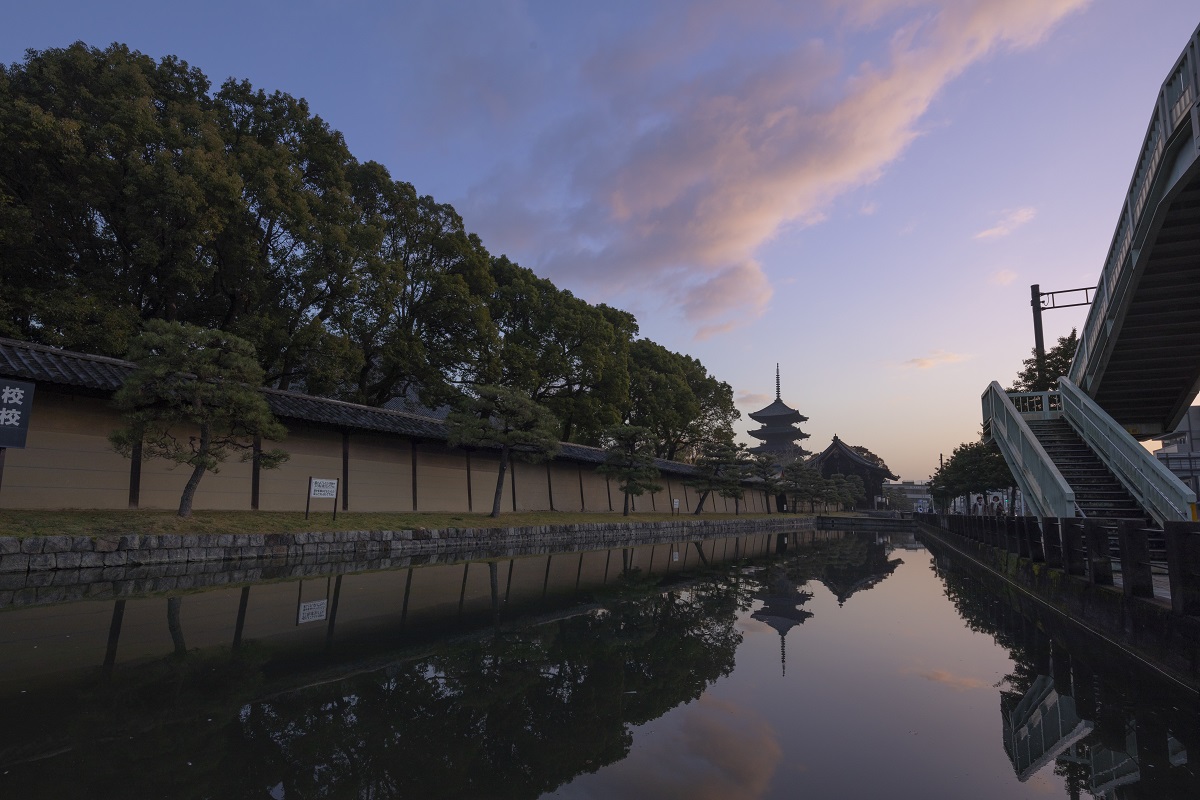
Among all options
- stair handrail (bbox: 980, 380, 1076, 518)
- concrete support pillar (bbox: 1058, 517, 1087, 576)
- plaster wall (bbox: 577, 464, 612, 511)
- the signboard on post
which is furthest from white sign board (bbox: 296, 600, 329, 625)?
plaster wall (bbox: 577, 464, 612, 511)

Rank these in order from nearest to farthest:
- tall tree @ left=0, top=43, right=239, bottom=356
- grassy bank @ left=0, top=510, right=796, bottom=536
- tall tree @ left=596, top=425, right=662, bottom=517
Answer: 1. grassy bank @ left=0, top=510, right=796, bottom=536
2. tall tree @ left=0, top=43, right=239, bottom=356
3. tall tree @ left=596, top=425, right=662, bottom=517

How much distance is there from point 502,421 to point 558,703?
17348 millimetres

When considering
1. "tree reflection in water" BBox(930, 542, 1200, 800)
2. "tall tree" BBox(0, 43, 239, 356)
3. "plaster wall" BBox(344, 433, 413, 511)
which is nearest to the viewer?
"tree reflection in water" BBox(930, 542, 1200, 800)

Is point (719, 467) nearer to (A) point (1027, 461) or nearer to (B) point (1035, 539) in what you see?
(A) point (1027, 461)

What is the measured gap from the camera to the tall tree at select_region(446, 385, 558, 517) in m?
20.3

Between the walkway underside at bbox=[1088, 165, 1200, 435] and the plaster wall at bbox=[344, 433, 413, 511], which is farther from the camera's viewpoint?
the plaster wall at bbox=[344, 433, 413, 511]

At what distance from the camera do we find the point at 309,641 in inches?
236

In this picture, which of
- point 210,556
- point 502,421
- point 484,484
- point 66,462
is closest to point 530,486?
point 484,484

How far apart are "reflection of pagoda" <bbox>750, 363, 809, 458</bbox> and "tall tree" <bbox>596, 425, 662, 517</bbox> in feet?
158

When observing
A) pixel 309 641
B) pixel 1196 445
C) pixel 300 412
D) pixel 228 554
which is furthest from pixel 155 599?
pixel 1196 445

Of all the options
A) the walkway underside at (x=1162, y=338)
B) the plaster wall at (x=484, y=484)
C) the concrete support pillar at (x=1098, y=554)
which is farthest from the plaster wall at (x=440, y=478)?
the walkway underside at (x=1162, y=338)

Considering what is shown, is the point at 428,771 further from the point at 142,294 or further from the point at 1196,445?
the point at 1196,445

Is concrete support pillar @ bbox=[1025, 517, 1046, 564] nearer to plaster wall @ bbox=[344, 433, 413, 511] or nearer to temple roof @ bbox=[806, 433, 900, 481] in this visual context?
plaster wall @ bbox=[344, 433, 413, 511]

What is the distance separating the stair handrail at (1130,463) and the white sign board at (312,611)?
11866 millimetres
